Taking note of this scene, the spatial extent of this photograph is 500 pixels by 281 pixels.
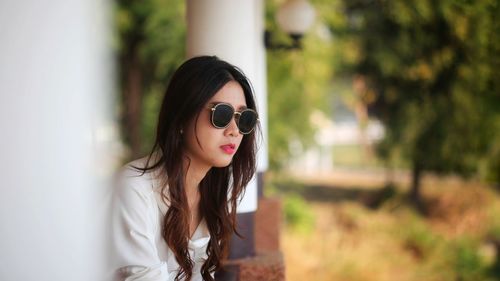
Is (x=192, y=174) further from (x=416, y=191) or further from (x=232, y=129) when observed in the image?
(x=416, y=191)

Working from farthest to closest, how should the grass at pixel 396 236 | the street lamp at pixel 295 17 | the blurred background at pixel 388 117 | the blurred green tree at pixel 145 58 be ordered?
the grass at pixel 396 236
the blurred background at pixel 388 117
the blurred green tree at pixel 145 58
the street lamp at pixel 295 17

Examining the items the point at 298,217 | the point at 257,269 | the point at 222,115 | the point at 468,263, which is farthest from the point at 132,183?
the point at 298,217

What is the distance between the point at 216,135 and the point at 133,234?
1.41ft

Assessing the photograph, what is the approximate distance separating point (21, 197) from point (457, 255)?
8259 mm

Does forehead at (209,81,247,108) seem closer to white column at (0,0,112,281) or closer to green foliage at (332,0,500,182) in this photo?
white column at (0,0,112,281)

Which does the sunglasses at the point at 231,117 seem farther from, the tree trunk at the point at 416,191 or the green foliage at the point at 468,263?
the tree trunk at the point at 416,191

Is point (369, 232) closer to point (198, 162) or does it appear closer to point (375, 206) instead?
point (375, 206)

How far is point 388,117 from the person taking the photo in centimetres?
952

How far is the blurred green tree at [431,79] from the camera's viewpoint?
25.7ft

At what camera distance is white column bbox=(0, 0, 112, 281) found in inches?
39.9

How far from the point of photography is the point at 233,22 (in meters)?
2.88

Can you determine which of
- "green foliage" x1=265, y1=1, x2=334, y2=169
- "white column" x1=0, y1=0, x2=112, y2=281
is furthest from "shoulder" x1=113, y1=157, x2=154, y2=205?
"green foliage" x1=265, y1=1, x2=334, y2=169

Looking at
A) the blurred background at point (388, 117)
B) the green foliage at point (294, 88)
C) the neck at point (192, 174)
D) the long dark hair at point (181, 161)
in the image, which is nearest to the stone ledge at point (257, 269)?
the long dark hair at point (181, 161)

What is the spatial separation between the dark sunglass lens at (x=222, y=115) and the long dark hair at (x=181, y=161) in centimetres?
5
